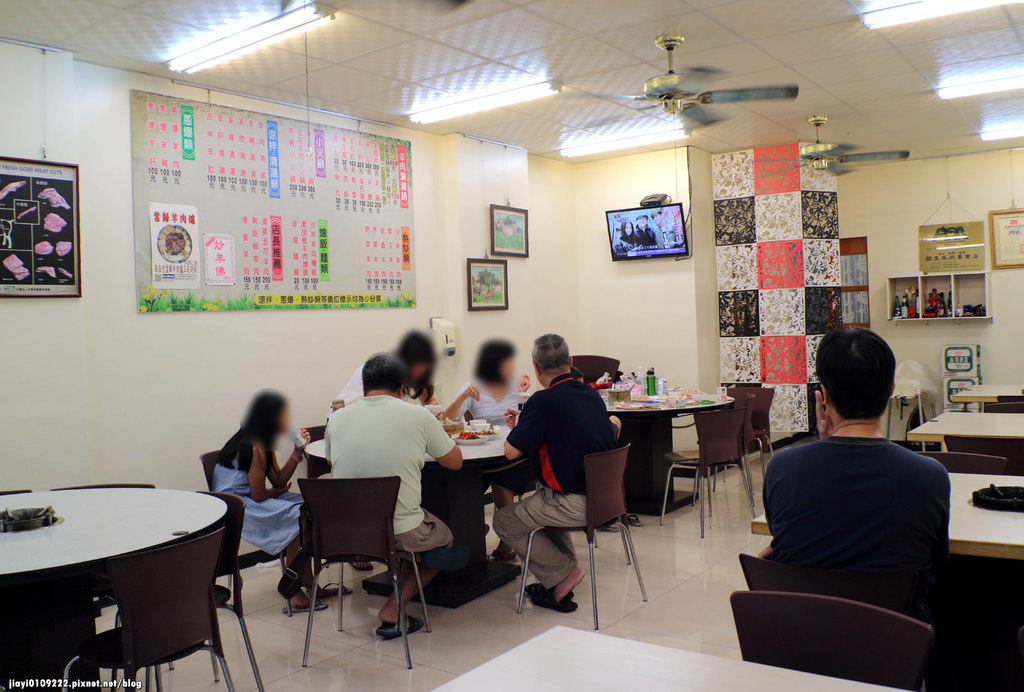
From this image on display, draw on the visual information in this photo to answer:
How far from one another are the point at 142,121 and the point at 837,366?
4411 millimetres

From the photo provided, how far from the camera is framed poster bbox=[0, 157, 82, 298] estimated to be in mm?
4125

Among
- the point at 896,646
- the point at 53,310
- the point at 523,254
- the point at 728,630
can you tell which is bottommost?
the point at 728,630

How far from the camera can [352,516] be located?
345 centimetres

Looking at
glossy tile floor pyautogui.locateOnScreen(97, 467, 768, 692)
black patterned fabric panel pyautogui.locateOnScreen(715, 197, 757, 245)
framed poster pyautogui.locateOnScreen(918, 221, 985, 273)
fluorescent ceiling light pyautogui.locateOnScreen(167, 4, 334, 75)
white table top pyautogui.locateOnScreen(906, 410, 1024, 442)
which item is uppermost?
fluorescent ceiling light pyautogui.locateOnScreen(167, 4, 334, 75)

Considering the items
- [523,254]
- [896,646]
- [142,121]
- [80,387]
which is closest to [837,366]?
[896,646]

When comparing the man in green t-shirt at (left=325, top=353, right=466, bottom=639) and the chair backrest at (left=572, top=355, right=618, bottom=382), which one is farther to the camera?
the chair backrest at (left=572, top=355, right=618, bottom=382)

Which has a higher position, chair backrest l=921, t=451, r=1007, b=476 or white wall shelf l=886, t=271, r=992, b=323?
white wall shelf l=886, t=271, r=992, b=323

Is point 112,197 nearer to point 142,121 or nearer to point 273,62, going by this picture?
point 142,121

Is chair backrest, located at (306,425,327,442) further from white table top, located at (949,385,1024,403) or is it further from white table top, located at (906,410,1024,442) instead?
white table top, located at (949,385,1024,403)

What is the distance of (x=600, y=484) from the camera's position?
3.95 m

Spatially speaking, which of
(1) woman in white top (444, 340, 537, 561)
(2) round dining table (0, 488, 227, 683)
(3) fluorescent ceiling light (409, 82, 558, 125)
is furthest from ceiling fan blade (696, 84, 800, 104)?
(2) round dining table (0, 488, 227, 683)

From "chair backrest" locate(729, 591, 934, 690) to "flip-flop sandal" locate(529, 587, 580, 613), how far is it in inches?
101

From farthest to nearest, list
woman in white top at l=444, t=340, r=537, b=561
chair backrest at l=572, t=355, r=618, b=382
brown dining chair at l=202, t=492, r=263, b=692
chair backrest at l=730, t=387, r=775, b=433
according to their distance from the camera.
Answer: chair backrest at l=572, t=355, r=618, b=382, chair backrest at l=730, t=387, r=775, b=433, woman in white top at l=444, t=340, r=537, b=561, brown dining chair at l=202, t=492, r=263, b=692

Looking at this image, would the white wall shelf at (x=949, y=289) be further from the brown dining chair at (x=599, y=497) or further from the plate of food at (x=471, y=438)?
the plate of food at (x=471, y=438)
